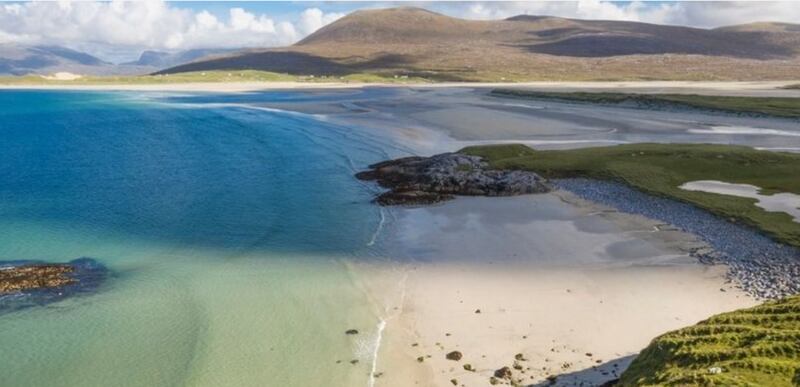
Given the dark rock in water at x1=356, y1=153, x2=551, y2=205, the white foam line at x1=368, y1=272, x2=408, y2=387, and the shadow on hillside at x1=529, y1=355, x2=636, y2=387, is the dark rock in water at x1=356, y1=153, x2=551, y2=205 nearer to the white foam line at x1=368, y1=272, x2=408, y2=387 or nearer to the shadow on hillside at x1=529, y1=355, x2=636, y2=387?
the white foam line at x1=368, y1=272, x2=408, y2=387

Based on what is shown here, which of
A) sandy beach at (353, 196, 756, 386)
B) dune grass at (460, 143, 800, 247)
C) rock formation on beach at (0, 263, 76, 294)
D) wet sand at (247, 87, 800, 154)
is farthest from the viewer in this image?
wet sand at (247, 87, 800, 154)

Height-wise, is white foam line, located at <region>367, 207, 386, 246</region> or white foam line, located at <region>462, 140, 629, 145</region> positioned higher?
white foam line, located at <region>462, 140, 629, 145</region>

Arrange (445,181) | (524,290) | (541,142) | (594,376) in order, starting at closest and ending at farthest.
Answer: (594,376) < (524,290) < (445,181) < (541,142)

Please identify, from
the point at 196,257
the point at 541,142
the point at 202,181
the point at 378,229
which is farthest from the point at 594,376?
the point at 541,142

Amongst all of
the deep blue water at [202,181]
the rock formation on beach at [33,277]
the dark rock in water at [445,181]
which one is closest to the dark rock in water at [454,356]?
the deep blue water at [202,181]

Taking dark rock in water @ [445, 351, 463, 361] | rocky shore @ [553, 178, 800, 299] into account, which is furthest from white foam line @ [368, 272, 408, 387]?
rocky shore @ [553, 178, 800, 299]

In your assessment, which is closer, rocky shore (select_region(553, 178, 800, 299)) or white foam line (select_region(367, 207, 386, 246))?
rocky shore (select_region(553, 178, 800, 299))

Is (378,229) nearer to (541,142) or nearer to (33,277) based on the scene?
(33,277)
